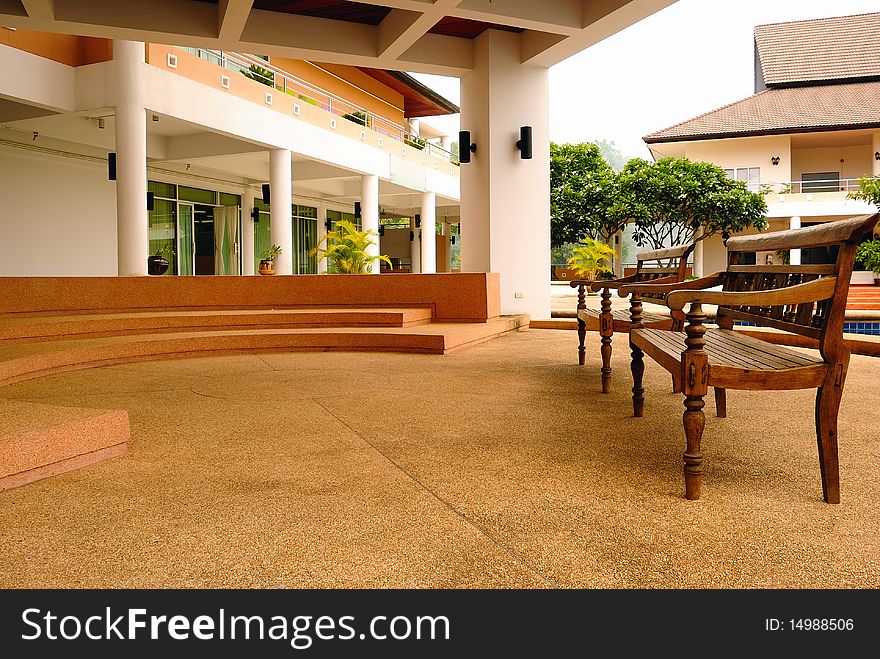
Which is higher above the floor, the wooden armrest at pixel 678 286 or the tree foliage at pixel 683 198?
the tree foliage at pixel 683 198

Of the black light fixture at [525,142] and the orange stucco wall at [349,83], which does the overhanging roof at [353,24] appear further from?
the orange stucco wall at [349,83]

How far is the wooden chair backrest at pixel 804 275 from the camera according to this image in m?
2.47

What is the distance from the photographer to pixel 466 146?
1003 cm

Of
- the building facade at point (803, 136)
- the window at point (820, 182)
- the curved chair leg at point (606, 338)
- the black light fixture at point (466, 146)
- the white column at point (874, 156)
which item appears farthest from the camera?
the window at point (820, 182)

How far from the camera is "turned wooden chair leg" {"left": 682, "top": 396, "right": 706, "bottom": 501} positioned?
253 centimetres

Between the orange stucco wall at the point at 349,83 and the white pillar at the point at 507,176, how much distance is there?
8711 millimetres

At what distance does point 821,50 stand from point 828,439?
3163cm

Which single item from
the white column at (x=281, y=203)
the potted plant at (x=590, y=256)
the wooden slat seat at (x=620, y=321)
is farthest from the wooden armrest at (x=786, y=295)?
the potted plant at (x=590, y=256)

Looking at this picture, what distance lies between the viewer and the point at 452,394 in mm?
4723

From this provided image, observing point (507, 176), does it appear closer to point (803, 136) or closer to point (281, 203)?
point (281, 203)

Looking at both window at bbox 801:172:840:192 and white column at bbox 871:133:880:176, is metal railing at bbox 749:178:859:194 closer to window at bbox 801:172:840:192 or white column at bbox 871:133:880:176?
window at bbox 801:172:840:192

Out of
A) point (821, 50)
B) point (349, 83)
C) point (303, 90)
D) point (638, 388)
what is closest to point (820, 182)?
point (821, 50)

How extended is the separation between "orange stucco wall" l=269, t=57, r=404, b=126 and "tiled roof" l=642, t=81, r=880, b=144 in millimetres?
9529

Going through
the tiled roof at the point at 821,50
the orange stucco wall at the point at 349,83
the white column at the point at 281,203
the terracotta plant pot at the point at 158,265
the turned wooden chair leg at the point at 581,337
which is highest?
the tiled roof at the point at 821,50
